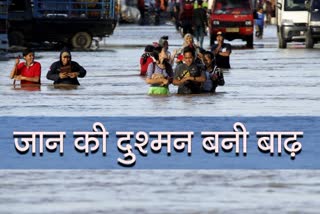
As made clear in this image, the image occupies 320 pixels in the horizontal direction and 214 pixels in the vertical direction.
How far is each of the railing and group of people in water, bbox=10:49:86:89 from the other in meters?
21.2

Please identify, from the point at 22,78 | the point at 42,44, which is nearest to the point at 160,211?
the point at 22,78

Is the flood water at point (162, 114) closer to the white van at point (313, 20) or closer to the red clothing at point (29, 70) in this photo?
the red clothing at point (29, 70)

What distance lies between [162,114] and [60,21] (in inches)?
1107

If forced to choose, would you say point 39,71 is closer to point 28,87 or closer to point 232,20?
point 28,87

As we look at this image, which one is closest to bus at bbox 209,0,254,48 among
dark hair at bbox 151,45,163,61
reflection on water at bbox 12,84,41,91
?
dark hair at bbox 151,45,163,61

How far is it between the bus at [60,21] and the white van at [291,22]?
6.41 m

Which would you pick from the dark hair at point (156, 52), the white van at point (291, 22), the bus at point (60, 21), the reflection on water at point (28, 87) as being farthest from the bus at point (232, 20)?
the reflection on water at point (28, 87)

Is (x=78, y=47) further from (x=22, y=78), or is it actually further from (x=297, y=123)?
(x=297, y=123)

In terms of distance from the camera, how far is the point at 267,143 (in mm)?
17078

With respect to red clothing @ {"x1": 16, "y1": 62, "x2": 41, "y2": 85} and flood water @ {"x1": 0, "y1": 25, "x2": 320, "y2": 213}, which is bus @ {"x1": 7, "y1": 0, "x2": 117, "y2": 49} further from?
red clothing @ {"x1": 16, "y1": 62, "x2": 41, "y2": 85}

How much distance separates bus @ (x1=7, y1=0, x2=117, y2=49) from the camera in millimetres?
48844

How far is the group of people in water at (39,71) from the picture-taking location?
27.4 m

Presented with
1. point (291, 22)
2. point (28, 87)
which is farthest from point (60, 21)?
point (28, 87)

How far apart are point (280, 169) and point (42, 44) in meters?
40.2
